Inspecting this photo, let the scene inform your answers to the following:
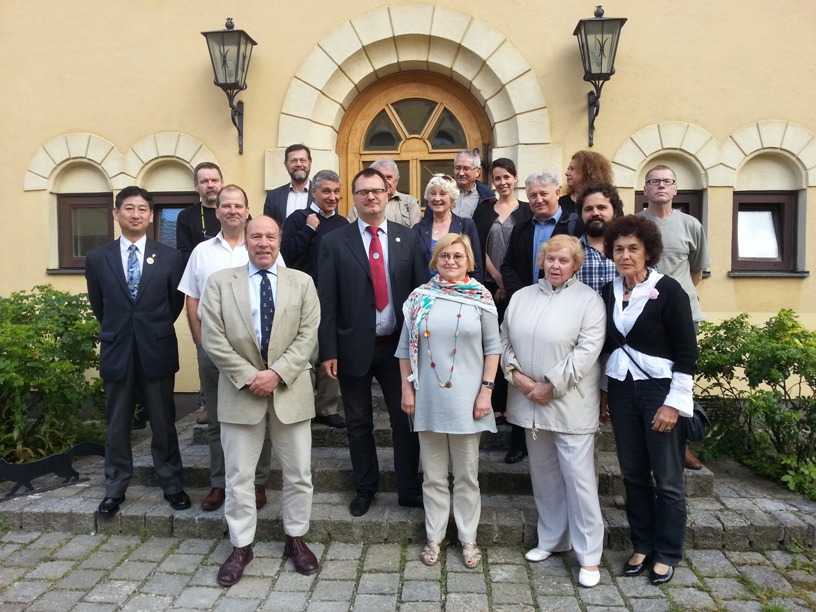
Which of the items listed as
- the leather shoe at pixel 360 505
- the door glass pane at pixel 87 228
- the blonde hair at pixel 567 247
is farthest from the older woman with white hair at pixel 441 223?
the door glass pane at pixel 87 228

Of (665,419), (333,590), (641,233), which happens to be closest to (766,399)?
(665,419)

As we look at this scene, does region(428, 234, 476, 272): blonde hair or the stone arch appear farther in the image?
the stone arch

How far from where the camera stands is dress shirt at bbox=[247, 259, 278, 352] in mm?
3309

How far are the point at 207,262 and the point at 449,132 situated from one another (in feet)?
11.6

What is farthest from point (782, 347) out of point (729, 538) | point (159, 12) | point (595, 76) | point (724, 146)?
point (159, 12)

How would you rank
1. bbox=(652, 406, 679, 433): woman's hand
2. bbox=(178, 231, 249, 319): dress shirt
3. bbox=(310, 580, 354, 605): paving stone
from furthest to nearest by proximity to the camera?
bbox=(178, 231, 249, 319): dress shirt
bbox=(310, 580, 354, 605): paving stone
bbox=(652, 406, 679, 433): woman's hand

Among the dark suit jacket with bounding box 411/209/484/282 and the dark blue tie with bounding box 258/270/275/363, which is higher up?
the dark suit jacket with bounding box 411/209/484/282

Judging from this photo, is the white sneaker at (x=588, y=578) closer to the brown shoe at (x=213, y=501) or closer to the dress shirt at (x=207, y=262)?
the brown shoe at (x=213, y=501)

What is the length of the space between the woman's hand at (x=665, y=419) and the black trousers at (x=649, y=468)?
4 cm

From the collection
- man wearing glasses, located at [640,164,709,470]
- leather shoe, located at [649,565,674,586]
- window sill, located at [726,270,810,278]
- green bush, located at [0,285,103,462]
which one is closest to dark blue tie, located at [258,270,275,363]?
green bush, located at [0,285,103,462]

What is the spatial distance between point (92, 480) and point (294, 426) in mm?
2117

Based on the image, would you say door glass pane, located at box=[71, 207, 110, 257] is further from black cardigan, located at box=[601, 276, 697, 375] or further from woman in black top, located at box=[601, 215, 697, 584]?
black cardigan, located at box=[601, 276, 697, 375]

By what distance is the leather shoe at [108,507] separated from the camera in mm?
3865

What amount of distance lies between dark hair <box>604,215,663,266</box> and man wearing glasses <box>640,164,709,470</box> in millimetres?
1008
